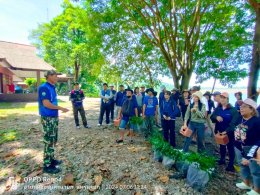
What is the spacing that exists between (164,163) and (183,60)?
336 inches

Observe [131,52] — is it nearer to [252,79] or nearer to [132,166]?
[252,79]

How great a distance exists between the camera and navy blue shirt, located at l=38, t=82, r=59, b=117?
3844 mm

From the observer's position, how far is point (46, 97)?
385 centimetres

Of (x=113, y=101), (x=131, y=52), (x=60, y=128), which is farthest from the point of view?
(x=131, y=52)

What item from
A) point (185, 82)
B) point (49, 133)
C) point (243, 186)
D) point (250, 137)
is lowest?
point (243, 186)

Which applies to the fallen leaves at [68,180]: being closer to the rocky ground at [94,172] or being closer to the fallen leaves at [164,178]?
the rocky ground at [94,172]

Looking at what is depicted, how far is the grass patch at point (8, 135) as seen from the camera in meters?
6.60

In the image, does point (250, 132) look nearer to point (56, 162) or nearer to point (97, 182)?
point (97, 182)

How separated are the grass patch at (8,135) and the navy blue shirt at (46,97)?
12.3ft

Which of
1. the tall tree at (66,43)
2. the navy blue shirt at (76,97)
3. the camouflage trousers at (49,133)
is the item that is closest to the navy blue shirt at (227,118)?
the camouflage trousers at (49,133)

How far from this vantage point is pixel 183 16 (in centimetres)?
1067

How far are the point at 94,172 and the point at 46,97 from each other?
2049 mm

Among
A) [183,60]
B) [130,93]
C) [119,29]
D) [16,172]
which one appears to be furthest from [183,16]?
[16,172]

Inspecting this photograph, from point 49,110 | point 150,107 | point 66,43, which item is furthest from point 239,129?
point 66,43
